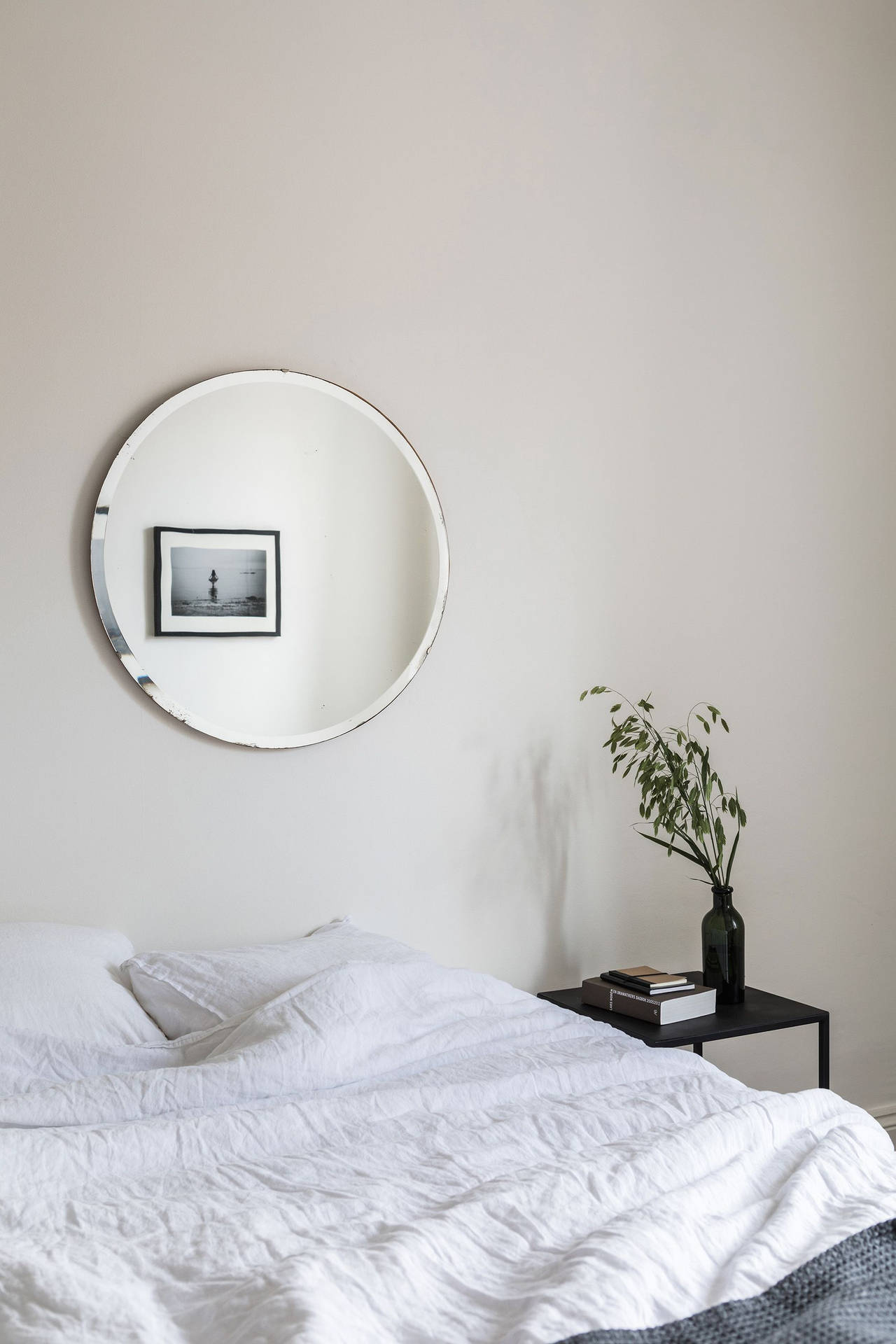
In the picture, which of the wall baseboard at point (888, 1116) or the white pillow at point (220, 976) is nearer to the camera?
the white pillow at point (220, 976)

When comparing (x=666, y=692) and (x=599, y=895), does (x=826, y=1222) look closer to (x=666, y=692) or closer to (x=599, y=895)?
(x=599, y=895)

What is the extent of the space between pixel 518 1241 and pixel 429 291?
6.31ft

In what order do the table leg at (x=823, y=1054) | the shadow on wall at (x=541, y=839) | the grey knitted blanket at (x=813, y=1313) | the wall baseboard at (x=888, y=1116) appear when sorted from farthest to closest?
the wall baseboard at (x=888, y=1116) < the shadow on wall at (x=541, y=839) < the table leg at (x=823, y=1054) < the grey knitted blanket at (x=813, y=1313)

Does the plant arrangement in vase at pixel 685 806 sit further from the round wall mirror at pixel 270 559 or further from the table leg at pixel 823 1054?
the round wall mirror at pixel 270 559

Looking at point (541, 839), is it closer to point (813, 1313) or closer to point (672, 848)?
point (672, 848)

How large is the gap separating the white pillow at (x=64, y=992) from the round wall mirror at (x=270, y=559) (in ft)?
1.60

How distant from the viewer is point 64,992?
70.9 inches

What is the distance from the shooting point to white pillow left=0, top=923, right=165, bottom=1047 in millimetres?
1751

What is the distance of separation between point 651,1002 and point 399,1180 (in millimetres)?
981

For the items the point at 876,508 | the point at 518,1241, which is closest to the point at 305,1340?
the point at 518,1241

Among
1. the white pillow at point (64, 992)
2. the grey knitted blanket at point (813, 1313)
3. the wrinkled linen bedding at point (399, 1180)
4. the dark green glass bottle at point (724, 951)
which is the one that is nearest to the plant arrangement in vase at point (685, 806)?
the dark green glass bottle at point (724, 951)

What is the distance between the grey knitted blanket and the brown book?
105cm

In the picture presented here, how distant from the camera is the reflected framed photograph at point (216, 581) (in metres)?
2.19

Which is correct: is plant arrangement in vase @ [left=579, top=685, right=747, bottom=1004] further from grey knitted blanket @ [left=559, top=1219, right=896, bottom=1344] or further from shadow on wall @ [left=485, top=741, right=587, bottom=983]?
grey knitted blanket @ [left=559, top=1219, right=896, bottom=1344]
